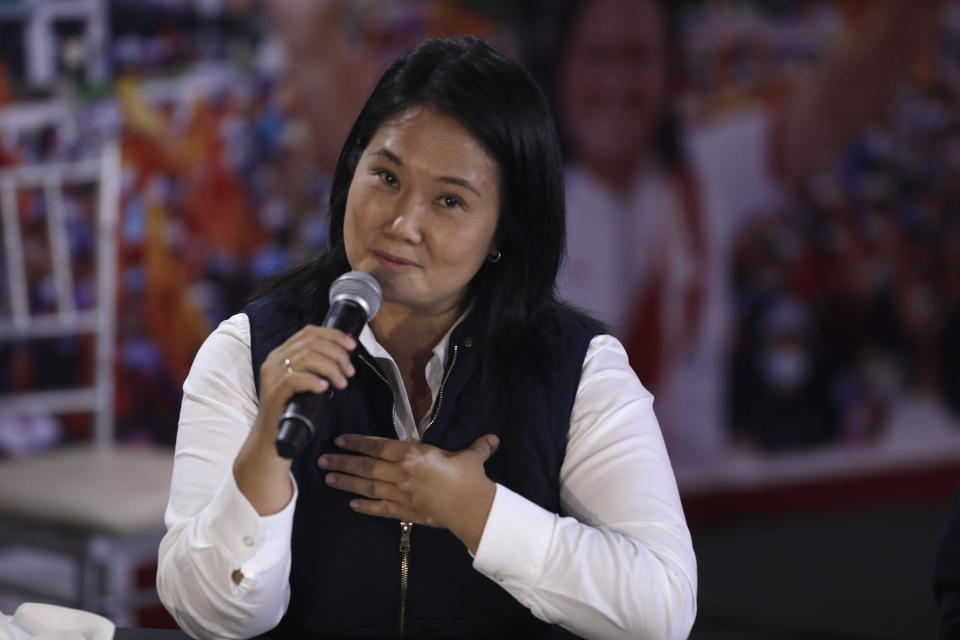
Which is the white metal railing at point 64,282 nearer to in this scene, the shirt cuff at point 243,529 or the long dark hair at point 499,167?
the long dark hair at point 499,167

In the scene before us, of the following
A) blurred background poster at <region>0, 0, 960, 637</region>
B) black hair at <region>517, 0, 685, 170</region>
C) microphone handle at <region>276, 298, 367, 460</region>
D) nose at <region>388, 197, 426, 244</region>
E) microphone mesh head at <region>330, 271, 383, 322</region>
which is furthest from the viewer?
black hair at <region>517, 0, 685, 170</region>

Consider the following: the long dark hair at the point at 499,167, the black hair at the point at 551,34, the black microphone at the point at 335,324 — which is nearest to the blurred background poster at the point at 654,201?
the black hair at the point at 551,34

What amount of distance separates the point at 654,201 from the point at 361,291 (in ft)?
10.3

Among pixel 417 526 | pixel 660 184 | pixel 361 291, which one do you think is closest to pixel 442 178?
pixel 361 291

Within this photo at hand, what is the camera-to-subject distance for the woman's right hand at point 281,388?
1115 mm

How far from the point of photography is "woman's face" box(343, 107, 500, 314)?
1350 millimetres

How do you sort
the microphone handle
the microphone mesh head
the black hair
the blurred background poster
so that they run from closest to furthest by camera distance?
1. the microphone handle
2. the microphone mesh head
3. the blurred background poster
4. the black hair

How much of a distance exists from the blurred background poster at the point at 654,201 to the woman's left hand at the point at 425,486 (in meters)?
1.64

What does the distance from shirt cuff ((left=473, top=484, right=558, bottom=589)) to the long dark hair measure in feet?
0.92

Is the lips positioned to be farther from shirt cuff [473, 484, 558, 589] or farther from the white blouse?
shirt cuff [473, 484, 558, 589]

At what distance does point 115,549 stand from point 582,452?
1405mm

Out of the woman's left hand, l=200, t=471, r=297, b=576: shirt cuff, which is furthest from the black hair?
l=200, t=471, r=297, b=576: shirt cuff

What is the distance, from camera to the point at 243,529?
1.23 meters

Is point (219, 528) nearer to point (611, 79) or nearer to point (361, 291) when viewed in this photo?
point (361, 291)
